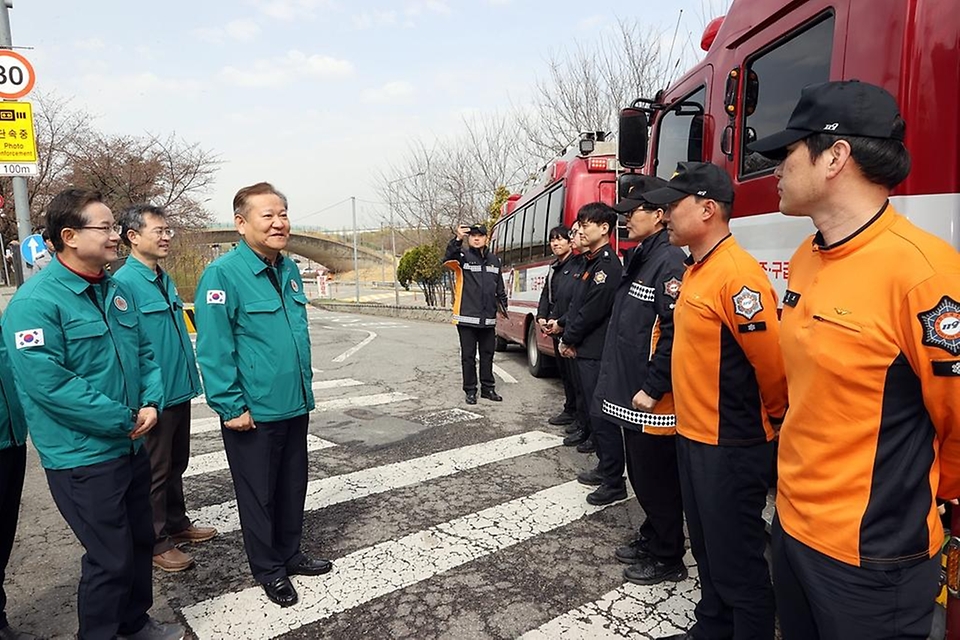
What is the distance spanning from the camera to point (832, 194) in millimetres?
1511

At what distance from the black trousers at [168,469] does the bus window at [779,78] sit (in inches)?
137

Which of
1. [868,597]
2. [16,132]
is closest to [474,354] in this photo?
[868,597]

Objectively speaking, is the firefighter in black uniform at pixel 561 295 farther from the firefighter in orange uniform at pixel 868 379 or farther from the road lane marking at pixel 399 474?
the firefighter in orange uniform at pixel 868 379

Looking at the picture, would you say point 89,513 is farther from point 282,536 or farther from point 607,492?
point 607,492

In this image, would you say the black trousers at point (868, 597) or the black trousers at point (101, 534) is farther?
the black trousers at point (101, 534)

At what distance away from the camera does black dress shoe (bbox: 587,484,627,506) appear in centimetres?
416

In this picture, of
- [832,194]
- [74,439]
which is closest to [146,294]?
[74,439]

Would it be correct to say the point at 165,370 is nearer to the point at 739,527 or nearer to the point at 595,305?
the point at 595,305

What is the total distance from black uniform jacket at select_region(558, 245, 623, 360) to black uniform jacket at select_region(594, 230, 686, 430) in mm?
1210

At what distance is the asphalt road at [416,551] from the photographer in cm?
286

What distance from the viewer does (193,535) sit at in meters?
3.70

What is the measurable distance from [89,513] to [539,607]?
2.08m

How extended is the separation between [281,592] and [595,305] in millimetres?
2868

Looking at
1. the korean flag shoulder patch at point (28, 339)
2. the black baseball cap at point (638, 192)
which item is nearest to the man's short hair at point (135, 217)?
the korean flag shoulder patch at point (28, 339)
